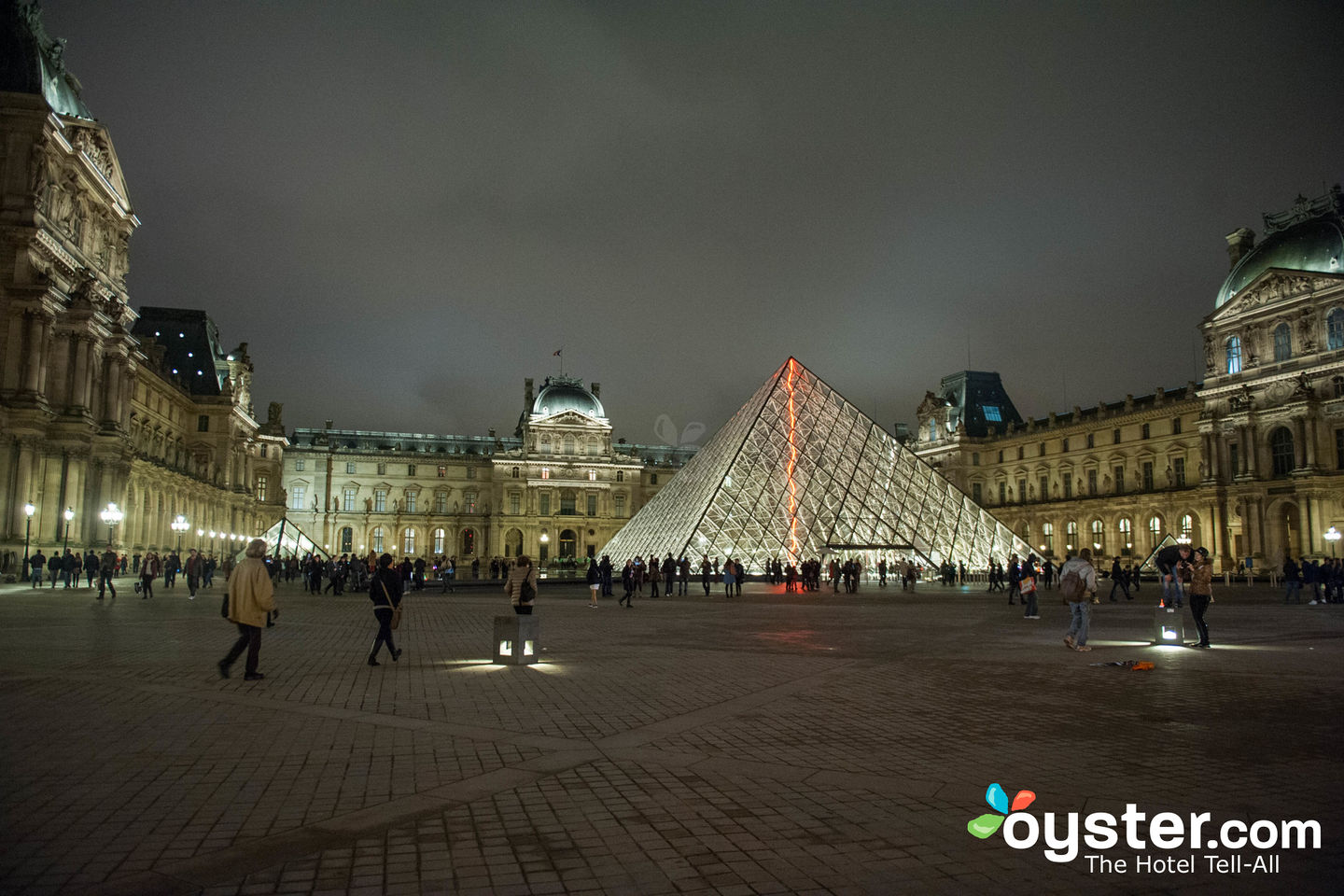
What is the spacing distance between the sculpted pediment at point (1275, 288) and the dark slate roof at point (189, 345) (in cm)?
4931

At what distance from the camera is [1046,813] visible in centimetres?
359

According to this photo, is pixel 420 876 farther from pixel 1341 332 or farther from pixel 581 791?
pixel 1341 332

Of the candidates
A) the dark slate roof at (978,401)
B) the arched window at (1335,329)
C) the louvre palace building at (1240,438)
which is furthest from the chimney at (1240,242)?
the dark slate roof at (978,401)

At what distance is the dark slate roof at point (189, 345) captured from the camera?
4644cm

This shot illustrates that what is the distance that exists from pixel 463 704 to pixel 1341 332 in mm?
41311

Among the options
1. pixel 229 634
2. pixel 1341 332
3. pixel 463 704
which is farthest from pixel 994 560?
pixel 463 704

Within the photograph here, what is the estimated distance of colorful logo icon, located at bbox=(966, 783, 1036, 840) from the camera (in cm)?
339

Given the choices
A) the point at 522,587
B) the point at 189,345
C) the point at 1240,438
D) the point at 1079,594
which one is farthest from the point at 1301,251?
the point at 189,345

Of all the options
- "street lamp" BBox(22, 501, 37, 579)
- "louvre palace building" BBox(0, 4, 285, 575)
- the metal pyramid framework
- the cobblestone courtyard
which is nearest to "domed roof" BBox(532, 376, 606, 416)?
"louvre palace building" BBox(0, 4, 285, 575)

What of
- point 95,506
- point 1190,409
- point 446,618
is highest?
point 1190,409

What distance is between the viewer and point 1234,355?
40.3m

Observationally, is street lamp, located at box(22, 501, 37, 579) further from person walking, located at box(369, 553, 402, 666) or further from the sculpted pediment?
the sculpted pediment

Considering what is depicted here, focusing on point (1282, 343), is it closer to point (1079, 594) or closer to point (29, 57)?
point (1079, 594)

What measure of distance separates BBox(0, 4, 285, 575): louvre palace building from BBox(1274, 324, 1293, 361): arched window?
43247mm
